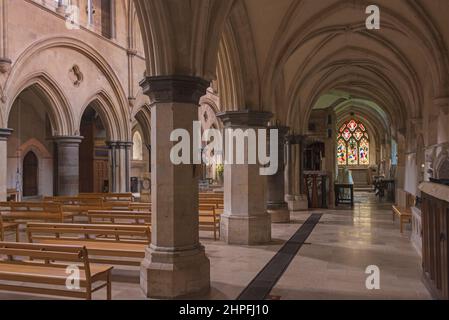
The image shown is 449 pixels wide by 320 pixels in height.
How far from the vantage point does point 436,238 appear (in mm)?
4730

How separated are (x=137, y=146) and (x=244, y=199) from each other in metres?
18.4

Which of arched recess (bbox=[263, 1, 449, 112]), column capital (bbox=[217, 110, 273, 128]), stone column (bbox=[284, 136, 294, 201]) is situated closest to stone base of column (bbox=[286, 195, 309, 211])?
stone column (bbox=[284, 136, 294, 201])

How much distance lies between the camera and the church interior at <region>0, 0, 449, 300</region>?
542cm

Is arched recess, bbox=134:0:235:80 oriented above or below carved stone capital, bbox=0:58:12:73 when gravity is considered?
below

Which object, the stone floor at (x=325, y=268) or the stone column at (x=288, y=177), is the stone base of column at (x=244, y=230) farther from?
the stone column at (x=288, y=177)

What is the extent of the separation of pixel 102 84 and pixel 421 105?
12.5 meters

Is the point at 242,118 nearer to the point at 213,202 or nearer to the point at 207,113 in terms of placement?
the point at 213,202

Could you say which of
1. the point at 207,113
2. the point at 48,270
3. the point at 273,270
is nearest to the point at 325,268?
the point at 273,270

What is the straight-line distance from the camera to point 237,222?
8875mm

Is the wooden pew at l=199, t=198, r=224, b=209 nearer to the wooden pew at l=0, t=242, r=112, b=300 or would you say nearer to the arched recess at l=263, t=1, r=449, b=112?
the arched recess at l=263, t=1, r=449, b=112

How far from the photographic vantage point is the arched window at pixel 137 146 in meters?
26.0

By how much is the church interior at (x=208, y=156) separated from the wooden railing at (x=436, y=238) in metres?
0.03

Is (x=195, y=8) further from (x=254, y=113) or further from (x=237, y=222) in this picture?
(x=237, y=222)
